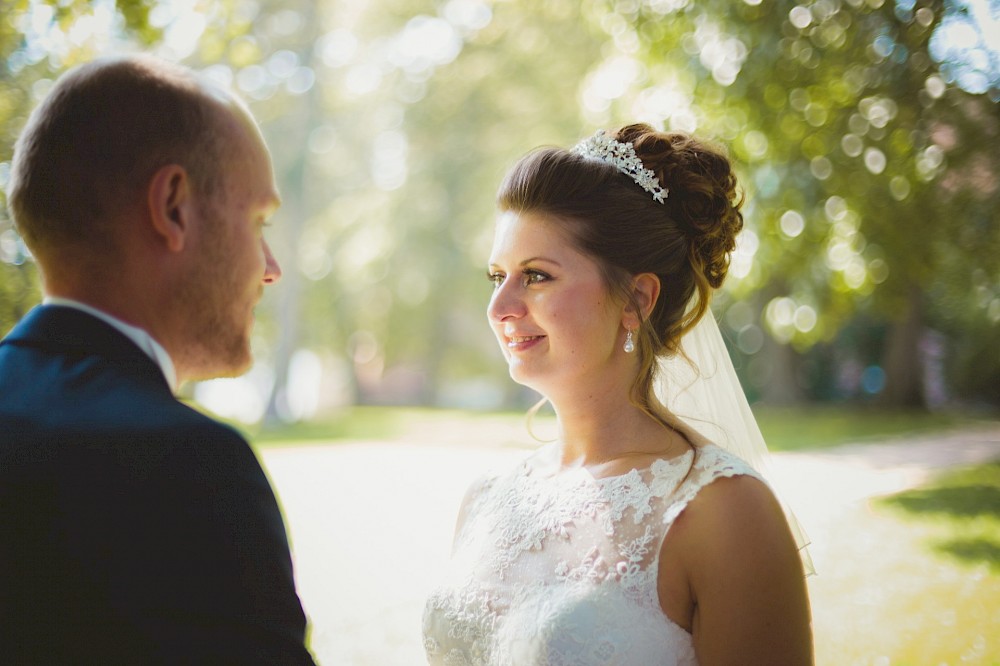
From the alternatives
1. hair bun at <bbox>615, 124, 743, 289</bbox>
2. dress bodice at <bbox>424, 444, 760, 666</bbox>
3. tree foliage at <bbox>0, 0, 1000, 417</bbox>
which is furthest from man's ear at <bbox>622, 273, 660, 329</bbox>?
tree foliage at <bbox>0, 0, 1000, 417</bbox>

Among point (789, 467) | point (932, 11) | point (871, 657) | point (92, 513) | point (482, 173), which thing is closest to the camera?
point (92, 513)

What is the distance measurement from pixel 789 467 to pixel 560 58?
32.2 ft

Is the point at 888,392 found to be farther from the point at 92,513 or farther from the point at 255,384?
the point at 92,513

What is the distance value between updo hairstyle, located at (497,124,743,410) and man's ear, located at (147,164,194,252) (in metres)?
1.17

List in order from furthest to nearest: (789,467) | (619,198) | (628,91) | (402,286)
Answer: (402,286)
(789,467)
(628,91)
(619,198)

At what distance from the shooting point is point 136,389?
42.0 inches

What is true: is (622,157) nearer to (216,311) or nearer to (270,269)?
(270,269)

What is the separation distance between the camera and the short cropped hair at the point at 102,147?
3.67ft

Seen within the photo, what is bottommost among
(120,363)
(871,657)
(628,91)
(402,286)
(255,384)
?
(255,384)

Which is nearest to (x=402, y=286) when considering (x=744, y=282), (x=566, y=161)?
(x=744, y=282)

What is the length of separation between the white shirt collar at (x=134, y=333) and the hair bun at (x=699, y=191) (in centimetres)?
145

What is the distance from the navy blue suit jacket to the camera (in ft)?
3.16

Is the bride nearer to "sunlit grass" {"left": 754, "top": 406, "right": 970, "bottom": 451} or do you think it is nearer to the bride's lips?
the bride's lips

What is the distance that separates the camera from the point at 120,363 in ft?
3.60
